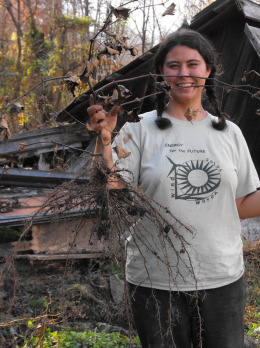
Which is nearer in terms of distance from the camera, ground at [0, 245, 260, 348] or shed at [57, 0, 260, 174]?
ground at [0, 245, 260, 348]

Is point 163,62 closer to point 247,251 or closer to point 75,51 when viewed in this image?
point 247,251

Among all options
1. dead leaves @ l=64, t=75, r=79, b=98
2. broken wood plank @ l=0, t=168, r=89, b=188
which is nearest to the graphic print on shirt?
dead leaves @ l=64, t=75, r=79, b=98

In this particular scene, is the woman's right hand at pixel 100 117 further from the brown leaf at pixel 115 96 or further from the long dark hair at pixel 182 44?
the long dark hair at pixel 182 44

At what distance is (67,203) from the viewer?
5.72 feet

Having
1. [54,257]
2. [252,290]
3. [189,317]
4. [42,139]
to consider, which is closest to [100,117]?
[189,317]

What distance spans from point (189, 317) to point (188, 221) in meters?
0.48

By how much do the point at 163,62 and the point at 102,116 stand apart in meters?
0.60

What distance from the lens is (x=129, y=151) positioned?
188 cm

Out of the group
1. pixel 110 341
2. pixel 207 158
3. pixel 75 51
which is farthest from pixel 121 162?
pixel 75 51

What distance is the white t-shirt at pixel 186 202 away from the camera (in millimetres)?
1861

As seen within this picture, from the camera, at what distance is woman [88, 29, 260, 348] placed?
1.87 meters

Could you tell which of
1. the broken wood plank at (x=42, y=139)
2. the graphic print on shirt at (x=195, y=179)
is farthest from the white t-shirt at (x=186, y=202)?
the broken wood plank at (x=42, y=139)

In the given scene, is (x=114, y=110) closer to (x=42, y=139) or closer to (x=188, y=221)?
(x=188, y=221)

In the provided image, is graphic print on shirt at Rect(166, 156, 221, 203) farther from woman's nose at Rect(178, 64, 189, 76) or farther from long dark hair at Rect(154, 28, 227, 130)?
woman's nose at Rect(178, 64, 189, 76)
